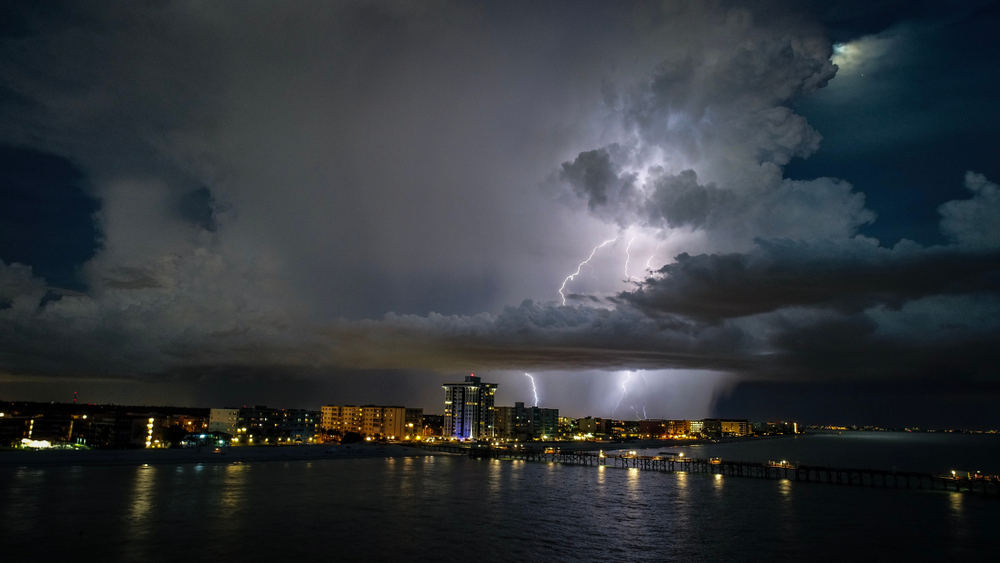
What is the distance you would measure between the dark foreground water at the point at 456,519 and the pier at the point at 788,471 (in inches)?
236

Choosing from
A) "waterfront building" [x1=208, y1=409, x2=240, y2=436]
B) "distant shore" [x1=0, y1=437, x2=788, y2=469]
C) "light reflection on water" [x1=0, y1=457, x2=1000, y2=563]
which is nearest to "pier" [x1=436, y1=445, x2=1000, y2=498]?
"light reflection on water" [x1=0, y1=457, x2=1000, y2=563]

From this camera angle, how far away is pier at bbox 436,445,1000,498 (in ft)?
301

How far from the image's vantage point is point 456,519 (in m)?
58.1

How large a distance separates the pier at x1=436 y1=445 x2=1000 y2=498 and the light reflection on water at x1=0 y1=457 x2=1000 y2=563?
21.9ft

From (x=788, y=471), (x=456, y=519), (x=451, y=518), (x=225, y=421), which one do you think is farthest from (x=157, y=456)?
(x=788, y=471)

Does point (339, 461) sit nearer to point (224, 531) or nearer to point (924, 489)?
point (224, 531)

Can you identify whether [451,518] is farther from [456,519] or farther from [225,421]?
[225,421]

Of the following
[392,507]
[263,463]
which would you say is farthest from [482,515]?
[263,463]

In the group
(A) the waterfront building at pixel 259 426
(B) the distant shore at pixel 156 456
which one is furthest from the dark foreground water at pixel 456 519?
(A) the waterfront building at pixel 259 426

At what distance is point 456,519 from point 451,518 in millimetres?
734

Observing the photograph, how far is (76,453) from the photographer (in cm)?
12094

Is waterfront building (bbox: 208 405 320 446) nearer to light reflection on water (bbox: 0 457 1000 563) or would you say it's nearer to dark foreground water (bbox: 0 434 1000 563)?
light reflection on water (bbox: 0 457 1000 563)

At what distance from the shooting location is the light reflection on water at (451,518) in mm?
45500

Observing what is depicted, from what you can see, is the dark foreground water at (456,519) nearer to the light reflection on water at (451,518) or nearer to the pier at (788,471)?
the light reflection on water at (451,518)
